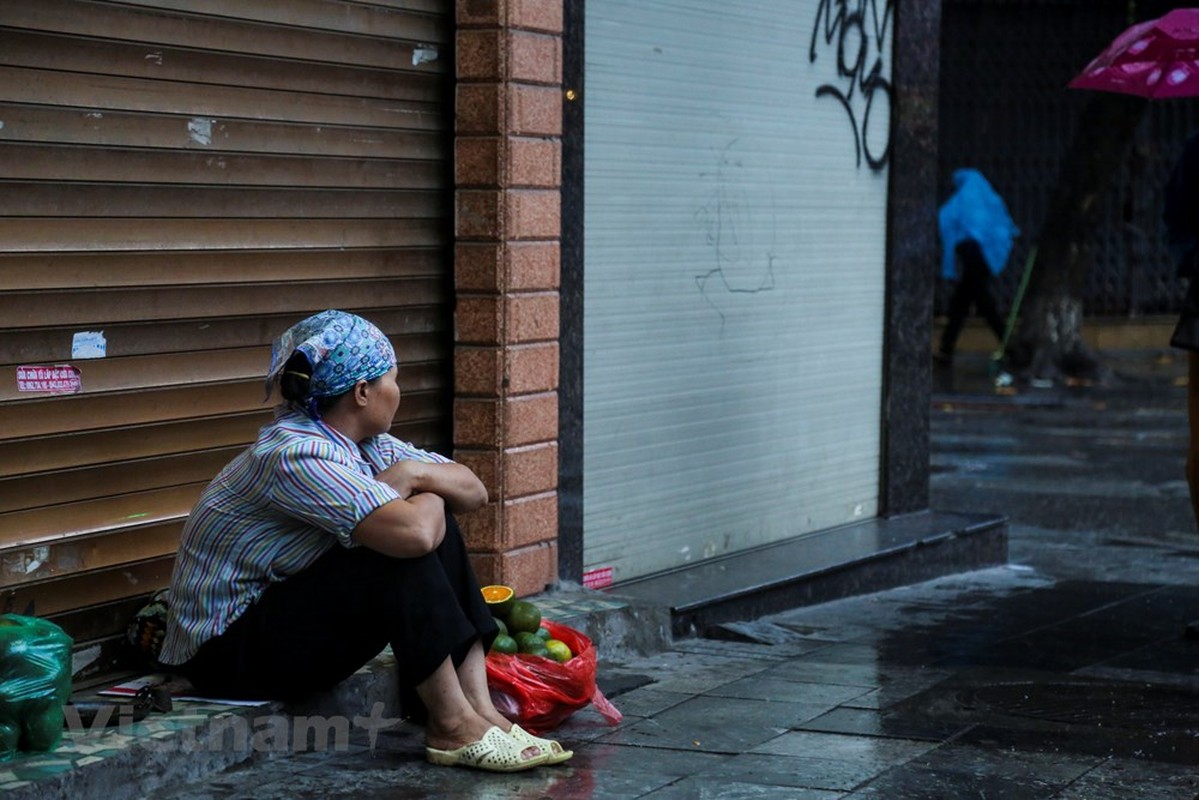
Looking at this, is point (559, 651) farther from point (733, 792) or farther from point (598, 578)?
point (598, 578)

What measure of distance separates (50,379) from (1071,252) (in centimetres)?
1307

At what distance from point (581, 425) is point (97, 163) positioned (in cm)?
224

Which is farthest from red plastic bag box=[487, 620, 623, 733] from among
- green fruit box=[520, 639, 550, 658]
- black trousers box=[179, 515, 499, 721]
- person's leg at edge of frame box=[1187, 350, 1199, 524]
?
person's leg at edge of frame box=[1187, 350, 1199, 524]

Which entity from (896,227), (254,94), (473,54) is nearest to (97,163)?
(254,94)

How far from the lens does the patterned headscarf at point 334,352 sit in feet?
15.3

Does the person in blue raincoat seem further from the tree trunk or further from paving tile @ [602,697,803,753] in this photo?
paving tile @ [602,697,803,753]

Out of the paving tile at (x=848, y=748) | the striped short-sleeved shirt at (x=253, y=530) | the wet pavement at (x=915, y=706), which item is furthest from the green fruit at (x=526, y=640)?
the striped short-sleeved shirt at (x=253, y=530)

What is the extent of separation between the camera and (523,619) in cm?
541

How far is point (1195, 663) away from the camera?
6.34 meters

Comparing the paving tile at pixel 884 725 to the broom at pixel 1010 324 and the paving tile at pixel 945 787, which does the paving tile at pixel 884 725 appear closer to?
the paving tile at pixel 945 787

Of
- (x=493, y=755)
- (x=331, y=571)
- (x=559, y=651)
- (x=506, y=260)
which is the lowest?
(x=493, y=755)

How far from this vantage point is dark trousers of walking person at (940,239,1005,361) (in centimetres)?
1741

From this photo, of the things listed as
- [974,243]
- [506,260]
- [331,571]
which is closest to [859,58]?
[506,260]

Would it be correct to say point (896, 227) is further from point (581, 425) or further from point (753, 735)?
point (753, 735)
